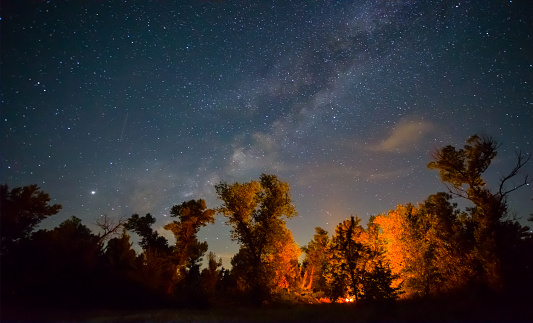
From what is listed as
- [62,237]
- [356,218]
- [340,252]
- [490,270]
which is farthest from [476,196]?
[62,237]

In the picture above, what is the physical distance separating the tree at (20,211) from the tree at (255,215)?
14916 mm

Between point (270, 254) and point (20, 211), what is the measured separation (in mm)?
21403

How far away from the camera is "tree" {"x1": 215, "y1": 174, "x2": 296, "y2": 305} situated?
90.7 ft

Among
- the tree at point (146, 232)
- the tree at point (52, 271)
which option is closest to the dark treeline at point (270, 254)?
the tree at point (52, 271)

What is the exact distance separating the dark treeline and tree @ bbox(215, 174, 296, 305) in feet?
0.33

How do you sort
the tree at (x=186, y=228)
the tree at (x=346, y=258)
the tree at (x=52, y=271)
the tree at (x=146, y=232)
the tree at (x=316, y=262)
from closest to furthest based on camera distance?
1. the tree at (x=52, y=271)
2. the tree at (x=346, y=258)
3. the tree at (x=186, y=228)
4. the tree at (x=146, y=232)
5. the tree at (x=316, y=262)

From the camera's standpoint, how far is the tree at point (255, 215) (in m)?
27.7

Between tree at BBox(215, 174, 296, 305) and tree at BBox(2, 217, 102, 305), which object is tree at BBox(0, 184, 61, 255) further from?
tree at BBox(215, 174, 296, 305)

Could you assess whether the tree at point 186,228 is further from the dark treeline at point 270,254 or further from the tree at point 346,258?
the tree at point 346,258

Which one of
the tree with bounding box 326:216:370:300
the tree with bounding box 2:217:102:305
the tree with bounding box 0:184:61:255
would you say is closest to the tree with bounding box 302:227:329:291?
the tree with bounding box 326:216:370:300

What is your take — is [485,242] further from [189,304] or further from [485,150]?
[189,304]

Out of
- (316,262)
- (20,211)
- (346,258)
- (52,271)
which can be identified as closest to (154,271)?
(52,271)

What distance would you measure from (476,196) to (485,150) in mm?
3986

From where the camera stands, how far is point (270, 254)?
28.1 meters
